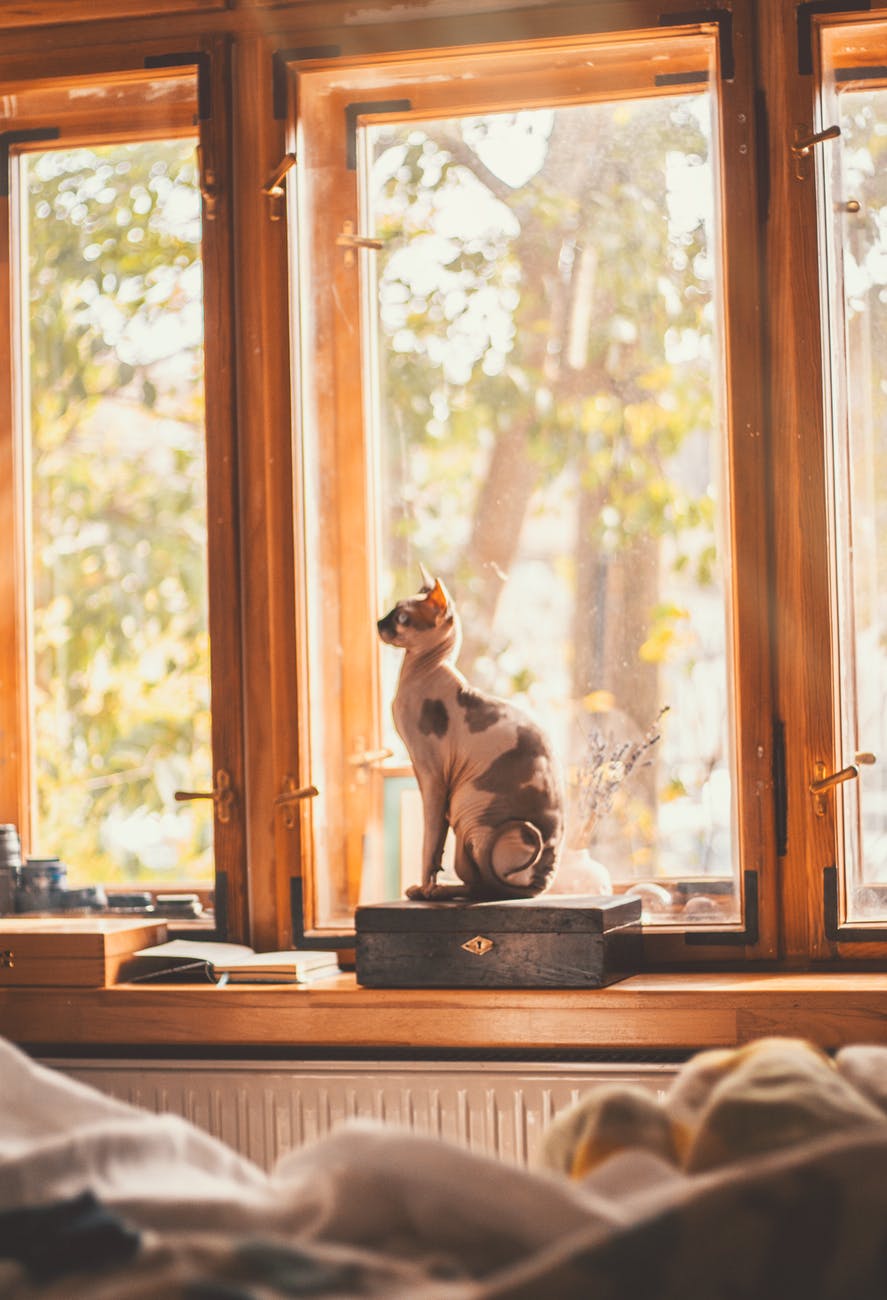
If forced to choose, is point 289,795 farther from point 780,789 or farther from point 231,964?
point 780,789

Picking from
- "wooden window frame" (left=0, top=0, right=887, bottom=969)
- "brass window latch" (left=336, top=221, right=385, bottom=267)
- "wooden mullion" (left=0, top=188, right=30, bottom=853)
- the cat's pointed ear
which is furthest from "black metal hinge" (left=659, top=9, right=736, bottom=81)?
"wooden mullion" (left=0, top=188, right=30, bottom=853)

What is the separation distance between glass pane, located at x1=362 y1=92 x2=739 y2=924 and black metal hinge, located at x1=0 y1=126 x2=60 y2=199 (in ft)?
1.97

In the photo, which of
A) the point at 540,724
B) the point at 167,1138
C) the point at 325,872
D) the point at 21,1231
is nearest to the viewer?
the point at 21,1231

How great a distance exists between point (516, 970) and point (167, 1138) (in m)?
1.51

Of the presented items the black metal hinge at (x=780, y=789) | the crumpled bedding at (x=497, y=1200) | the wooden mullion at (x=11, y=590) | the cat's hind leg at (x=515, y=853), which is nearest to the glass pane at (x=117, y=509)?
the wooden mullion at (x=11, y=590)

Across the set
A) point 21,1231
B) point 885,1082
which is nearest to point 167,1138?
point 21,1231

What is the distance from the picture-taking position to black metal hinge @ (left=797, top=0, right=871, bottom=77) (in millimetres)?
2514

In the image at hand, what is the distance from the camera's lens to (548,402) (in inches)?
106

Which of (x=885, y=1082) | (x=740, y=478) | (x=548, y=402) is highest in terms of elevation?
(x=548, y=402)

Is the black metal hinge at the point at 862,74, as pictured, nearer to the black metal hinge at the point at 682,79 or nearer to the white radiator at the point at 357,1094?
the black metal hinge at the point at 682,79

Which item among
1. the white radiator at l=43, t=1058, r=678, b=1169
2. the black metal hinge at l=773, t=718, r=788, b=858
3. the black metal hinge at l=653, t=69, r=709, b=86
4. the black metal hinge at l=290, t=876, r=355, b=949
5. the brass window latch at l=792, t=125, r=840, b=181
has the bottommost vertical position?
the white radiator at l=43, t=1058, r=678, b=1169

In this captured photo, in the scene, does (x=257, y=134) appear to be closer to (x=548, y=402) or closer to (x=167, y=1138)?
(x=548, y=402)

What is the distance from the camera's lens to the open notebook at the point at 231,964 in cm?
243

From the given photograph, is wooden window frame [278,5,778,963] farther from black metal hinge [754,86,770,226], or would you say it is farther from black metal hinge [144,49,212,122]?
black metal hinge [144,49,212,122]
